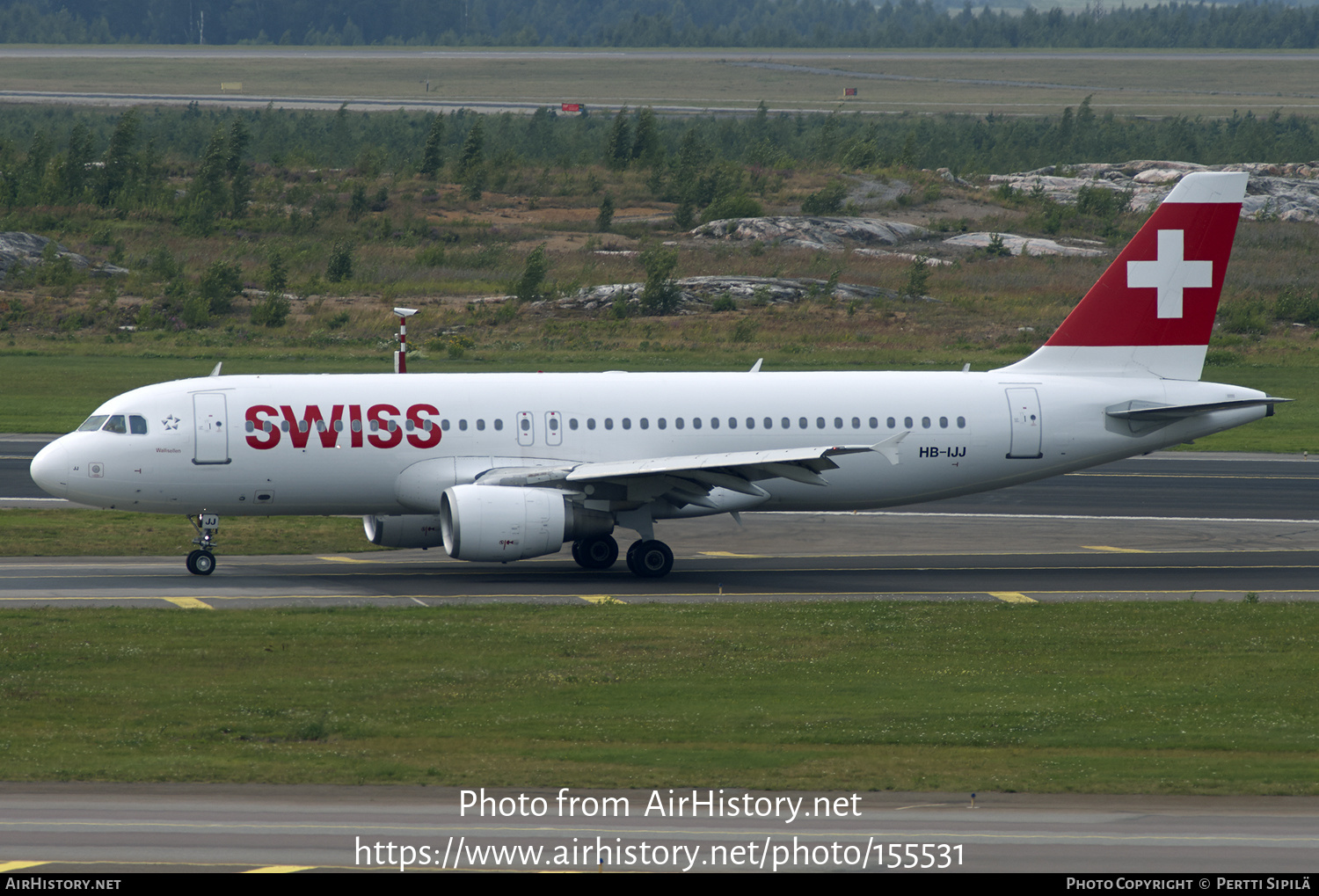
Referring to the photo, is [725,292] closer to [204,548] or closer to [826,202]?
[826,202]

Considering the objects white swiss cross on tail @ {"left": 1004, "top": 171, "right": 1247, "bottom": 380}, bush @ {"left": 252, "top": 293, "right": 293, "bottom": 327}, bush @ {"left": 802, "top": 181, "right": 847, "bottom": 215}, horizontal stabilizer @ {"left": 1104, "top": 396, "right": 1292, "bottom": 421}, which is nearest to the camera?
horizontal stabilizer @ {"left": 1104, "top": 396, "right": 1292, "bottom": 421}

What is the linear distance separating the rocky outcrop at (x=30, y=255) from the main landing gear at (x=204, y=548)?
58.0 metres

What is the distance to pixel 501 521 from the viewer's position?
32000mm

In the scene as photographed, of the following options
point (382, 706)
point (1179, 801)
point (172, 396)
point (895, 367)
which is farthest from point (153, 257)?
point (1179, 801)

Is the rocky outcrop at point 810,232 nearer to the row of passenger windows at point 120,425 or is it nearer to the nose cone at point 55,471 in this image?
the row of passenger windows at point 120,425

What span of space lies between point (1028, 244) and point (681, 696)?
77.0 metres

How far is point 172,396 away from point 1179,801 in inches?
943

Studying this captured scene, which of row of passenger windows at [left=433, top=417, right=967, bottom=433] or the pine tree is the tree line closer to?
the pine tree

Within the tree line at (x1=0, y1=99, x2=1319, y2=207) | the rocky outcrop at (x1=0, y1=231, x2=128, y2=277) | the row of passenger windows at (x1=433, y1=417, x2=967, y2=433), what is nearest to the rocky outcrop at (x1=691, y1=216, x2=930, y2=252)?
the tree line at (x1=0, y1=99, x2=1319, y2=207)

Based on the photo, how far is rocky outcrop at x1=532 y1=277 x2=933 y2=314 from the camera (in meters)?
81.8

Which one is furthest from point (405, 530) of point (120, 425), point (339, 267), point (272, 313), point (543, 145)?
point (543, 145)

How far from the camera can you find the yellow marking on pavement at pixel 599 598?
31.4 m

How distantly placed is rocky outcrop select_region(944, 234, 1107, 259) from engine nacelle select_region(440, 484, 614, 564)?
66.1m

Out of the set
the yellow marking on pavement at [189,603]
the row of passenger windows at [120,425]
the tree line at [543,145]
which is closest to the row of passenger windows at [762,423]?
the row of passenger windows at [120,425]
